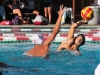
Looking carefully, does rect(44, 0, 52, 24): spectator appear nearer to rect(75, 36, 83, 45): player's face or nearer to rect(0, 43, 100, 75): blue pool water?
rect(0, 43, 100, 75): blue pool water

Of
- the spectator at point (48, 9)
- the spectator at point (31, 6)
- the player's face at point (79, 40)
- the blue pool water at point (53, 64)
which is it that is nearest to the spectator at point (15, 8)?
the spectator at point (31, 6)

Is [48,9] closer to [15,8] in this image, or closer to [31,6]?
[31,6]

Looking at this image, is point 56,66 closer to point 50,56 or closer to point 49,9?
point 50,56

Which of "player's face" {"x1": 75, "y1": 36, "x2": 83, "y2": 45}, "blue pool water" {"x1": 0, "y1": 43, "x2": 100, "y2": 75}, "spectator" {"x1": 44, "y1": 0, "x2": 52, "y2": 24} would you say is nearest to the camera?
"blue pool water" {"x1": 0, "y1": 43, "x2": 100, "y2": 75}

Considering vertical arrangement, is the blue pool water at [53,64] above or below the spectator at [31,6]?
below

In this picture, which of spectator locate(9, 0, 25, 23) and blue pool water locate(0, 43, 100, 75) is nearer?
blue pool water locate(0, 43, 100, 75)

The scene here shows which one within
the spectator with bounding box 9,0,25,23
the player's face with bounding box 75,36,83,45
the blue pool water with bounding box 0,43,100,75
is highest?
the spectator with bounding box 9,0,25,23

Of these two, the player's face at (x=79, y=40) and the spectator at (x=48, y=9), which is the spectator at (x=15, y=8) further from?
the player's face at (x=79, y=40)

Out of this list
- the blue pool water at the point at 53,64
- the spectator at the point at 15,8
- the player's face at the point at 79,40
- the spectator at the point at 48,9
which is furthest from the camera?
the spectator at the point at 48,9

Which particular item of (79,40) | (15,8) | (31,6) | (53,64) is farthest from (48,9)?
(79,40)

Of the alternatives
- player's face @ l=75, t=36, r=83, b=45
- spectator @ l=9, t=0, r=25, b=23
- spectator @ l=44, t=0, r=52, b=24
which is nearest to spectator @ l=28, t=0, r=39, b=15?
spectator @ l=44, t=0, r=52, b=24

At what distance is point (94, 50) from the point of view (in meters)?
Result: 9.30

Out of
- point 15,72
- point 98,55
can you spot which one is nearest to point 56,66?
point 15,72

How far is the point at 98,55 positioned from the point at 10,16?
572 centimetres
